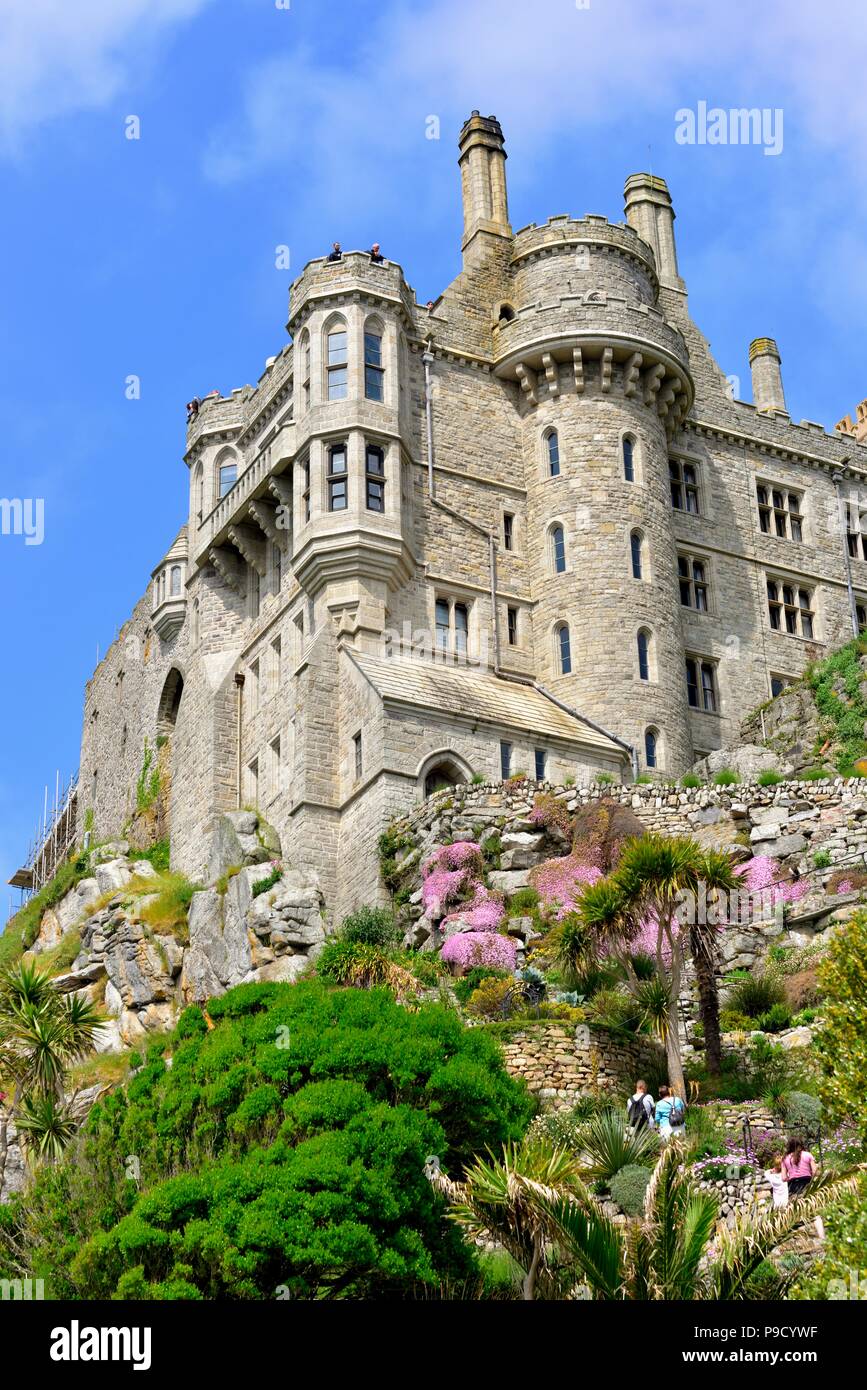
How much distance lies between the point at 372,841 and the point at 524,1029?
11.4 m

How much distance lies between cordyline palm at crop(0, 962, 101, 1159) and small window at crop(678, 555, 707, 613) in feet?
79.9

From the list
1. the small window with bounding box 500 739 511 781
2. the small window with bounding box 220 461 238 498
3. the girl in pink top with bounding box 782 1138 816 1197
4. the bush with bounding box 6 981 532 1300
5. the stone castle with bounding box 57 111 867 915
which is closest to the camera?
the bush with bounding box 6 981 532 1300

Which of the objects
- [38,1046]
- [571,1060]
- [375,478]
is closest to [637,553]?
[375,478]

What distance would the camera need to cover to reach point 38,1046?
33938 mm

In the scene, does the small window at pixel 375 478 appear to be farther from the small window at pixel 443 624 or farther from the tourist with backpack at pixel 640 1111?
the tourist with backpack at pixel 640 1111

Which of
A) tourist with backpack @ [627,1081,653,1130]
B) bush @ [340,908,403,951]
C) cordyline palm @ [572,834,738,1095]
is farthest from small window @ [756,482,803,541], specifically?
tourist with backpack @ [627,1081,653,1130]

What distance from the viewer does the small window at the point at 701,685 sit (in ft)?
173

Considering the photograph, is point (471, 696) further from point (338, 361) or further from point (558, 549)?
point (338, 361)

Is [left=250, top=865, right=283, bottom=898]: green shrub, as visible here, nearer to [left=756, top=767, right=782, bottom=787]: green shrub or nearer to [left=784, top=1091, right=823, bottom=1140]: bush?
[left=756, top=767, right=782, bottom=787]: green shrub

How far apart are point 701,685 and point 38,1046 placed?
2472 cm

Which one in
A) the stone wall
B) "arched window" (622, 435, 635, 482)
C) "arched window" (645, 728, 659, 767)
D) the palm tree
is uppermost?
"arched window" (622, 435, 635, 482)

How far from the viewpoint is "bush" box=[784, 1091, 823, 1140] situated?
27328 mm

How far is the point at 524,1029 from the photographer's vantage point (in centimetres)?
3166

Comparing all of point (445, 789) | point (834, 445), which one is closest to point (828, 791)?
point (445, 789)
